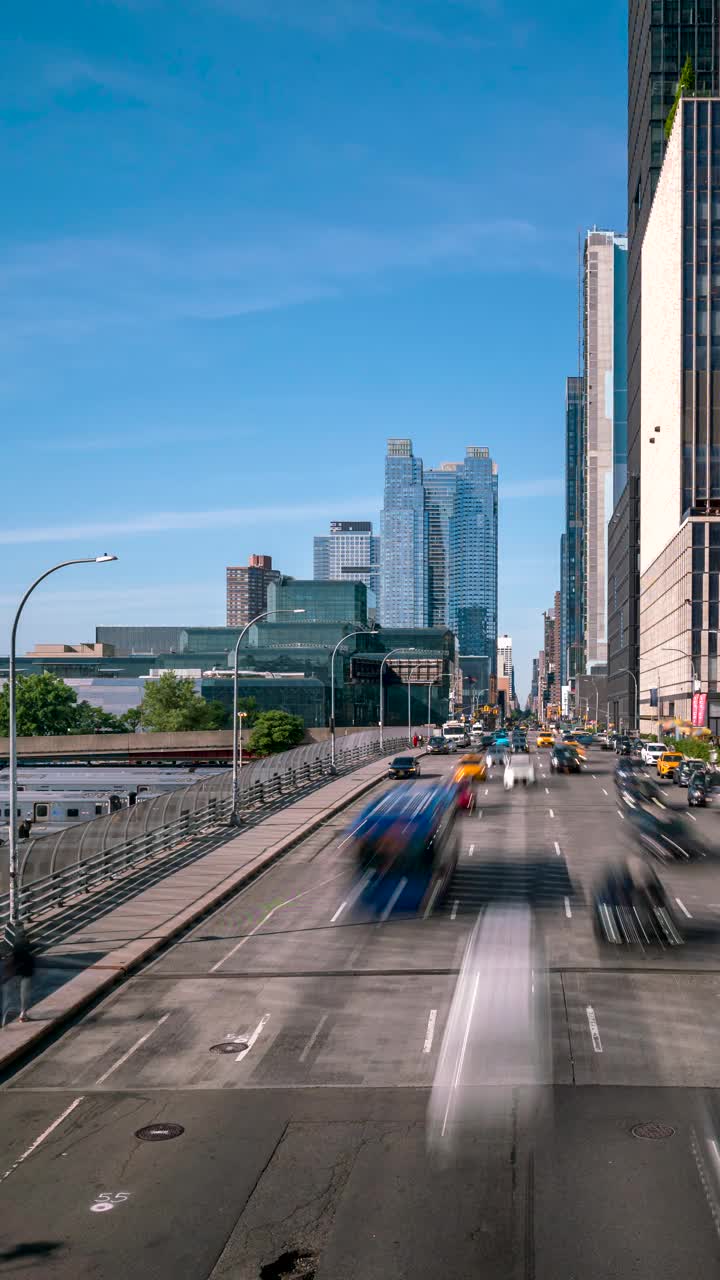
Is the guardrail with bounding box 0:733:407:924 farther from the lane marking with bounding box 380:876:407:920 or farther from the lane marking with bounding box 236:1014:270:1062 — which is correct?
the lane marking with bounding box 380:876:407:920

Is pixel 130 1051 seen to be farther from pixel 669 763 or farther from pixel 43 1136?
pixel 669 763

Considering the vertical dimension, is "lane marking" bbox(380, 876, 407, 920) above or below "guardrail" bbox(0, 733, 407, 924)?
below

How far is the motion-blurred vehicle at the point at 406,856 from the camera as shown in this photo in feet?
108

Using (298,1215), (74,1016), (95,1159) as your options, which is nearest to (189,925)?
(74,1016)

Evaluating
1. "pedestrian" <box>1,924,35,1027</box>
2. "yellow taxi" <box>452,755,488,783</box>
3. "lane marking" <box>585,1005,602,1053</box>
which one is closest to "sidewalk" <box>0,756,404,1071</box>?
"pedestrian" <box>1,924,35,1027</box>

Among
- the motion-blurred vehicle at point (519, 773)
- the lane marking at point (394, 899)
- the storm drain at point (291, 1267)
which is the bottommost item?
the lane marking at point (394, 899)

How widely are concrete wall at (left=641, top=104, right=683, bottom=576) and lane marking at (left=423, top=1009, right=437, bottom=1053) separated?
118 metres

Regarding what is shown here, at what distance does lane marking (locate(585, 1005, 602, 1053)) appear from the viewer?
1805cm

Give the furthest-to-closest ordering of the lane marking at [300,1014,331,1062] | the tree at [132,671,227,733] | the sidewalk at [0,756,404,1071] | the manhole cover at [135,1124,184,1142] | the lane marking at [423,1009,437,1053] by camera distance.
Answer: the tree at [132,671,227,733], the sidewalk at [0,756,404,1071], the lane marking at [423,1009,437,1053], the lane marking at [300,1014,331,1062], the manhole cover at [135,1124,184,1142]

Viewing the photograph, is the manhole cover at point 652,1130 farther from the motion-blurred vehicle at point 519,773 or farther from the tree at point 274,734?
the tree at point 274,734

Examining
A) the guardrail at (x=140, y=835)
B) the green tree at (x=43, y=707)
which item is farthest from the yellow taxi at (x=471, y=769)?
the green tree at (x=43, y=707)

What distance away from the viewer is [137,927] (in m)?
28.3

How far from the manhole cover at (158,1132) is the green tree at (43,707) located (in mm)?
138789

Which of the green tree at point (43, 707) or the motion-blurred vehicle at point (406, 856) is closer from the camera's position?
the motion-blurred vehicle at point (406, 856)
